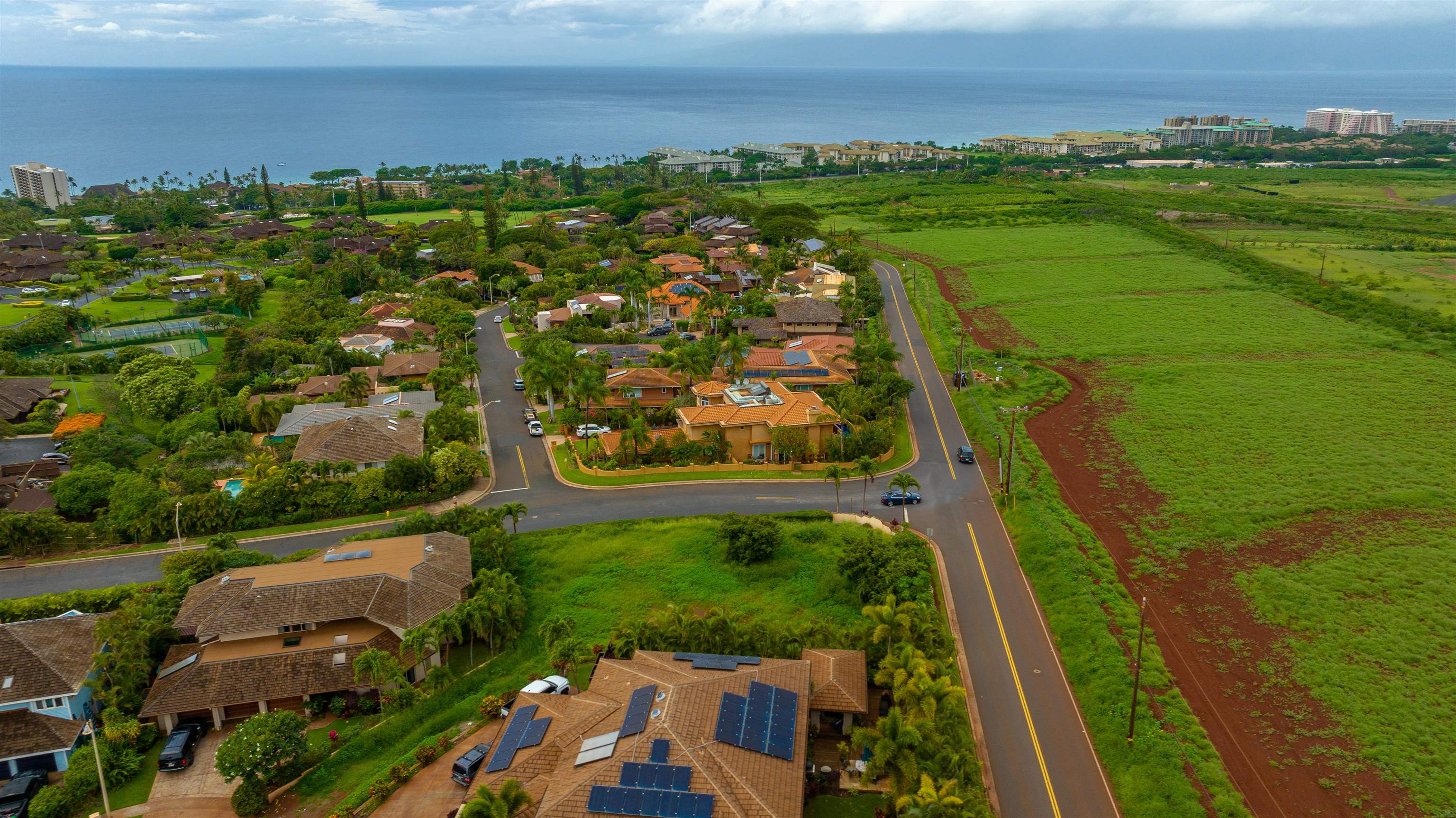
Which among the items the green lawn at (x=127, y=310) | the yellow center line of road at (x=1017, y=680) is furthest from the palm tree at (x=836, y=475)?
the green lawn at (x=127, y=310)

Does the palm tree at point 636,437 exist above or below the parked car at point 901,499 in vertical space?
above

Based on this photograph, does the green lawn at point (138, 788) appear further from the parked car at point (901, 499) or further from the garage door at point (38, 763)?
the parked car at point (901, 499)

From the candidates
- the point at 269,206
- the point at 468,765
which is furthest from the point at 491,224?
the point at 468,765

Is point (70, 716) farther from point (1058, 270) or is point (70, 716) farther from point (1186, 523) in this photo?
point (1058, 270)

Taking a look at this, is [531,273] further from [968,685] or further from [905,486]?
[968,685]

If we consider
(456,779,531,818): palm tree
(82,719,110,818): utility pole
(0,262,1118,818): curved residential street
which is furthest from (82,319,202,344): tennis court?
(456,779,531,818): palm tree

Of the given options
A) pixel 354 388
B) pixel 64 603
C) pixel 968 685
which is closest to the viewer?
pixel 968 685
